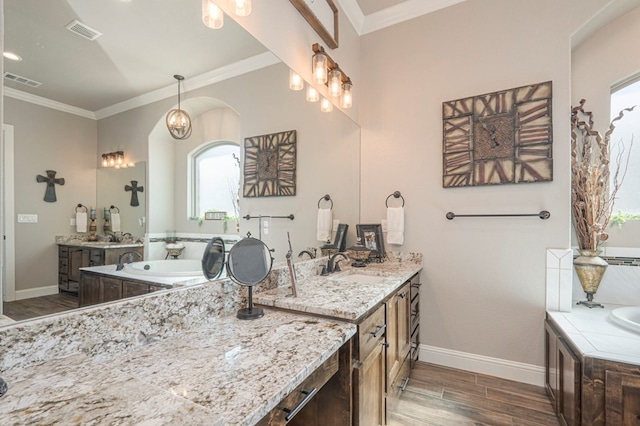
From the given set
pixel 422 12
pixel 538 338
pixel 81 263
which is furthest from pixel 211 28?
pixel 538 338

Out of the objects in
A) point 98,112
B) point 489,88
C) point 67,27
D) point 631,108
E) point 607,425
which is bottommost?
point 607,425

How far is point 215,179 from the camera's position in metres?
1.47

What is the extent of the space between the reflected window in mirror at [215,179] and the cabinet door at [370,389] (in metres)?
0.96

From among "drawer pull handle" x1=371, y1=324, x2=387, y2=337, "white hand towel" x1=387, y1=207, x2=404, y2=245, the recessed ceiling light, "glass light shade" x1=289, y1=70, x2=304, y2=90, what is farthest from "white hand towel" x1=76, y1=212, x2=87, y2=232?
"white hand towel" x1=387, y1=207, x2=404, y2=245

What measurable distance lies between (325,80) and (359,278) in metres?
1.49

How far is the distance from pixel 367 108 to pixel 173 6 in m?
2.07

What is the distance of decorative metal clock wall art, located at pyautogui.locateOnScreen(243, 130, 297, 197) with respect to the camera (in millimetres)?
1683

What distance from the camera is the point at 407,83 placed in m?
2.77

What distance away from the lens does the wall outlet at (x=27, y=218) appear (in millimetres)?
844

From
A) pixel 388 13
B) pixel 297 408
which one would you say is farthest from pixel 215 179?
pixel 388 13

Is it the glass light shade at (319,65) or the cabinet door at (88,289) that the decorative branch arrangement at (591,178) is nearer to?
the glass light shade at (319,65)

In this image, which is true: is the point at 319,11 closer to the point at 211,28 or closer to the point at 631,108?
the point at 211,28

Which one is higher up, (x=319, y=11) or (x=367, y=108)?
(x=319, y=11)

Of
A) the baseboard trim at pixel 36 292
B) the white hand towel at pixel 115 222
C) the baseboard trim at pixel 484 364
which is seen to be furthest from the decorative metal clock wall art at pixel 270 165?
the baseboard trim at pixel 484 364
